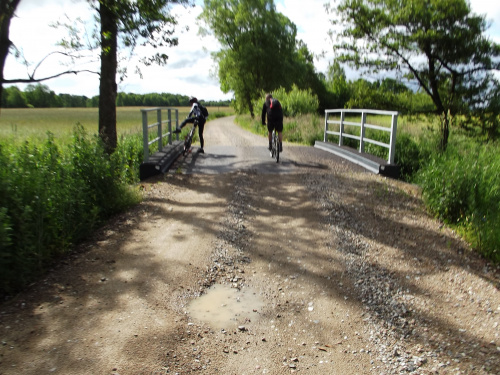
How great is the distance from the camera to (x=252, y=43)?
38.5 m

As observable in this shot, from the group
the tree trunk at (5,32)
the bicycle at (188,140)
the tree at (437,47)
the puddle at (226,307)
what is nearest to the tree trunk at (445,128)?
the tree at (437,47)

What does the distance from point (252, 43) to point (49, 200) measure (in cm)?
3692

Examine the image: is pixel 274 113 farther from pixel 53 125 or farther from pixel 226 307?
pixel 53 125

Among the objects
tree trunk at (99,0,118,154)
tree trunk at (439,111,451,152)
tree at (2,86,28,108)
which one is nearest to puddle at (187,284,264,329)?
tree trunk at (99,0,118,154)

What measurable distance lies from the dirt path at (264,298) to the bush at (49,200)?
0.25 meters

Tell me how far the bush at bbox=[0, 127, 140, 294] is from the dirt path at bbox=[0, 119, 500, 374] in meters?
0.25

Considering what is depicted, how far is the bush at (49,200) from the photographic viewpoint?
12.8 feet

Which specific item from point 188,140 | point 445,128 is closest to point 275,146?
point 188,140

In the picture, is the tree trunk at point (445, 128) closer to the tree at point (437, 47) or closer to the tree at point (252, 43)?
the tree at point (437, 47)

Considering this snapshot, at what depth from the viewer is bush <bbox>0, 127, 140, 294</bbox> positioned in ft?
12.8

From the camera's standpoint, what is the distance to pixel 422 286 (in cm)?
412

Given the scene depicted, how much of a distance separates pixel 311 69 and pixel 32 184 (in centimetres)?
5207

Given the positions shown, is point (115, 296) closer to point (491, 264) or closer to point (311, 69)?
point (491, 264)

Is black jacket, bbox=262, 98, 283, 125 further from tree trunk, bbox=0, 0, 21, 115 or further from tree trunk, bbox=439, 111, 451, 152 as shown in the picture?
tree trunk, bbox=0, 0, 21, 115
